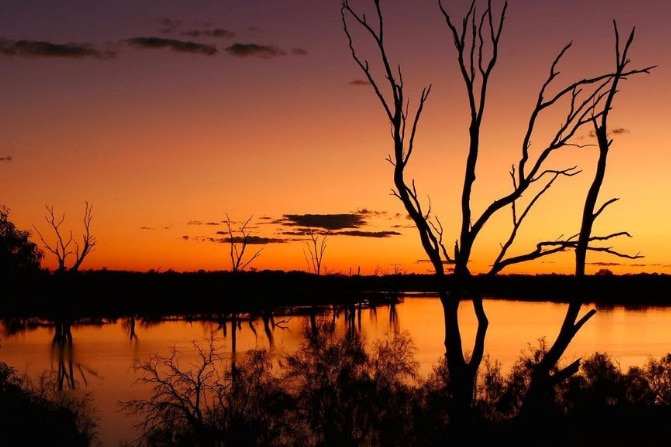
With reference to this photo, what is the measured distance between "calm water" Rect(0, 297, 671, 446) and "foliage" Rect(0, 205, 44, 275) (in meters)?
7.62

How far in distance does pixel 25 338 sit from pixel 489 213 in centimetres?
5724

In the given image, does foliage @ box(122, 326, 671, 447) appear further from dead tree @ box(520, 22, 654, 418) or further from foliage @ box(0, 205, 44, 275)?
dead tree @ box(520, 22, 654, 418)

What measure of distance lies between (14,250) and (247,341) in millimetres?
29513

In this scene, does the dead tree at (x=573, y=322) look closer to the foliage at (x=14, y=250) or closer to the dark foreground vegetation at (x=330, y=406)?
the dark foreground vegetation at (x=330, y=406)

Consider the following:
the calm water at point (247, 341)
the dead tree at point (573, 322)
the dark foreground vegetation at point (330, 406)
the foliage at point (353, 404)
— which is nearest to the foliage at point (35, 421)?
the dark foreground vegetation at point (330, 406)

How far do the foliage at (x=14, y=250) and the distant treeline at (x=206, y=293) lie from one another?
708mm

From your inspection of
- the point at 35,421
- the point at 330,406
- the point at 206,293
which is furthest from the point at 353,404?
the point at 206,293

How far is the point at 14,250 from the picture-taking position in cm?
2833

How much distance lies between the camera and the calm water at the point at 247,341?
131 feet

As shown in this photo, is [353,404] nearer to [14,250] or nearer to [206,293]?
[14,250]

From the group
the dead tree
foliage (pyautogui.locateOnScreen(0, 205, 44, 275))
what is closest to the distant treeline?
foliage (pyautogui.locateOnScreen(0, 205, 44, 275))

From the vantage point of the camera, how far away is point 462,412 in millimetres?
4676

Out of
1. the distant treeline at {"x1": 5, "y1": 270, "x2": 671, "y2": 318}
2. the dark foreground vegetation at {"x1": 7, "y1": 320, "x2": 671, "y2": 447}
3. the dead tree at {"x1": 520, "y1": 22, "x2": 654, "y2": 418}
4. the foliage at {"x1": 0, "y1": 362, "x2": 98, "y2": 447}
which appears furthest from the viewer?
the distant treeline at {"x1": 5, "y1": 270, "x2": 671, "y2": 318}

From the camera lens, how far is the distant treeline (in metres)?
70.1
